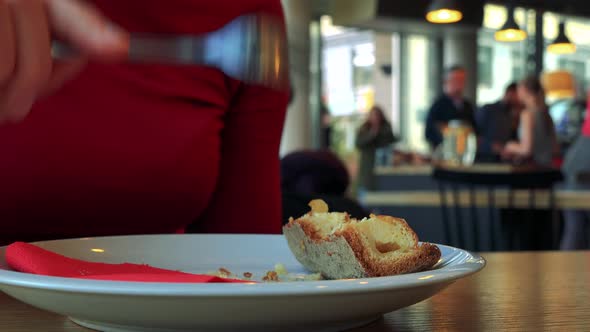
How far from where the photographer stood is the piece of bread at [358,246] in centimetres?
51

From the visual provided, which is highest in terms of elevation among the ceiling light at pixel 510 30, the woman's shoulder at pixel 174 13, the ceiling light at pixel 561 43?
the ceiling light at pixel 561 43

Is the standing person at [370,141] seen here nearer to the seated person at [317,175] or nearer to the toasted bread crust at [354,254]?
the seated person at [317,175]

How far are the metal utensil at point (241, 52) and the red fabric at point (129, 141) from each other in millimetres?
442

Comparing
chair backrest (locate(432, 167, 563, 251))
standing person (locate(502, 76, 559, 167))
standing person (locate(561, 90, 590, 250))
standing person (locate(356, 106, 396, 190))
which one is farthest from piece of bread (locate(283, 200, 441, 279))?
standing person (locate(356, 106, 396, 190))

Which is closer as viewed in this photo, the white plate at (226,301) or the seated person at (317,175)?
the white plate at (226,301)

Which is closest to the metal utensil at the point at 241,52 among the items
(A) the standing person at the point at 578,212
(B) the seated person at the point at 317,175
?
(B) the seated person at the point at 317,175

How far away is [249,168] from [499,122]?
612 cm

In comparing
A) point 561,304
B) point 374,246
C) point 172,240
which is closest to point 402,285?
point 374,246

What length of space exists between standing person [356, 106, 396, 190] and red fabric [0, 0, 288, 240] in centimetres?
555

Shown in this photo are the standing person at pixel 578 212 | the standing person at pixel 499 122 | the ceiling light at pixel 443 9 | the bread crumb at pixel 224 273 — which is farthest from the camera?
the standing person at pixel 499 122

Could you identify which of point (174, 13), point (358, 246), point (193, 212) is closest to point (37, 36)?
point (358, 246)

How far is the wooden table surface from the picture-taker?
0.49m

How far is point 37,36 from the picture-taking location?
1.77ft

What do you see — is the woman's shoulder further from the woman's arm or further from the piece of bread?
the woman's arm
